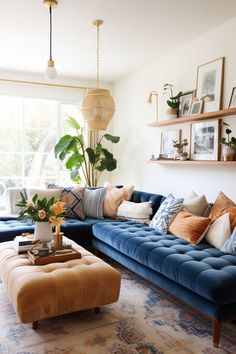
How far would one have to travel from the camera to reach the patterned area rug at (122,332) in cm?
202

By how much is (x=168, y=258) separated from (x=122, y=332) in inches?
24.0

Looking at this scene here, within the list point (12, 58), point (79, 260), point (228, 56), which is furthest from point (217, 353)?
point (12, 58)

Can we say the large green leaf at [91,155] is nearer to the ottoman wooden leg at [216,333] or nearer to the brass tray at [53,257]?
the brass tray at [53,257]

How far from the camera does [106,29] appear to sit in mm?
3352

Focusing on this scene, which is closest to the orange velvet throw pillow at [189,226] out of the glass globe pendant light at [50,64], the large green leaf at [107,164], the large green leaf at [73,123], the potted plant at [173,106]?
the potted plant at [173,106]

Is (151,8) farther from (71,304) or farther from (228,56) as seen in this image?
(71,304)

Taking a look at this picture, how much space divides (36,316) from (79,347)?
1.10ft

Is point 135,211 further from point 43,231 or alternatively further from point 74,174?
point 74,174

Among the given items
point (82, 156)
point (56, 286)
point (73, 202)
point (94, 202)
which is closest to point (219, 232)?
point (56, 286)

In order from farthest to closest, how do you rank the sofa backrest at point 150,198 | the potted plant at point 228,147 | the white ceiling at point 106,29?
the sofa backrest at point 150,198 → the potted plant at point 228,147 → the white ceiling at point 106,29

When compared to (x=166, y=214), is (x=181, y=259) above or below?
below

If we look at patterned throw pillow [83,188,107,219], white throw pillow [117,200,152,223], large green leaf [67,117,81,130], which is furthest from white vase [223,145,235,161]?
large green leaf [67,117,81,130]

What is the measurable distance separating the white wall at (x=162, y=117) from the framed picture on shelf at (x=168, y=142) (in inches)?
4.6

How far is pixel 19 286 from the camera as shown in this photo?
206 cm
